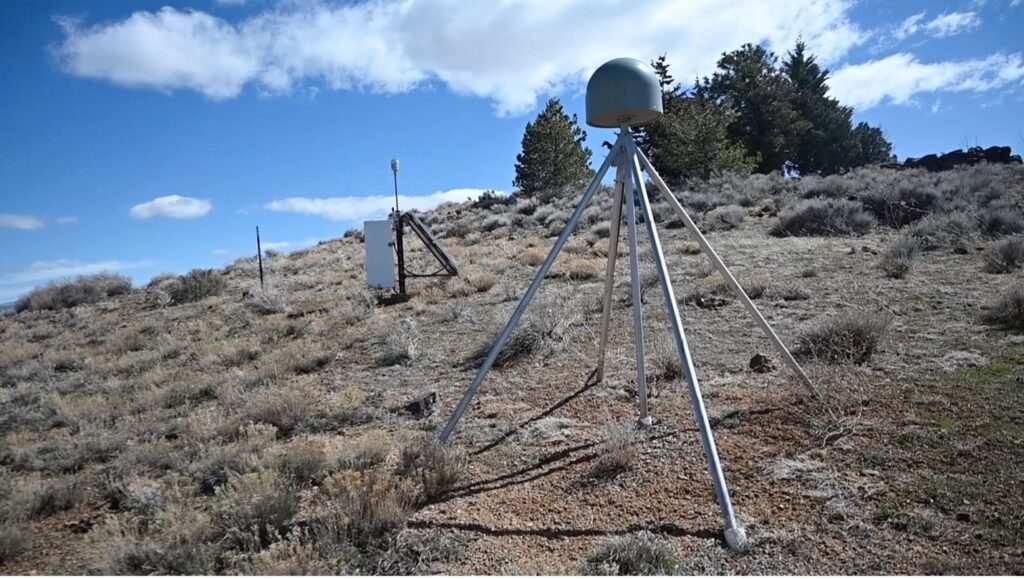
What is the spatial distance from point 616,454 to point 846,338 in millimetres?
2975

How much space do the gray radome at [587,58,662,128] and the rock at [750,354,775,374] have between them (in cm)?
277

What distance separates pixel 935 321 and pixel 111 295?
23.1m

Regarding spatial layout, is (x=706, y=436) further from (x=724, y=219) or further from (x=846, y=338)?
(x=724, y=219)

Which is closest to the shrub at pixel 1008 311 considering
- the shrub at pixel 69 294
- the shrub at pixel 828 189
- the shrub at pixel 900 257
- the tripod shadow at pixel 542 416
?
the shrub at pixel 900 257

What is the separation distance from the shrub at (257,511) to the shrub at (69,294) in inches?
771

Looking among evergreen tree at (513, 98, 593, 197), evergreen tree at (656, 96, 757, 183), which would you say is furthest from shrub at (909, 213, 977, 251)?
evergreen tree at (513, 98, 593, 197)

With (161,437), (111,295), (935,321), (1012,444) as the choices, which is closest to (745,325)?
(935,321)

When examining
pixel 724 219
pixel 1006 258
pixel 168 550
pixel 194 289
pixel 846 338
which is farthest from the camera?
pixel 724 219

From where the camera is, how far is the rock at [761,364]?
215 inches

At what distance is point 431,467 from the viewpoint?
385cm

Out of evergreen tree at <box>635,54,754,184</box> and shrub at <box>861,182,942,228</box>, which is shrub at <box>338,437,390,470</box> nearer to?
shrub at <box>861,182,942,228</box>

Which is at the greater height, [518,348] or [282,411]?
[518,348]

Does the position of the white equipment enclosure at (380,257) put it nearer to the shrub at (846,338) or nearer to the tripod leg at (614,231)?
the tripod leg at (614,231)

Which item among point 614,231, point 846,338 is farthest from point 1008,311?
point 614,231
